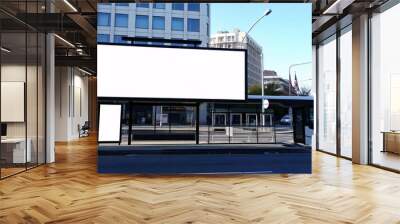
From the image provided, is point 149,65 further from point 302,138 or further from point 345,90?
point 345,90

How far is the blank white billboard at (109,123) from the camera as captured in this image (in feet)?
20.9

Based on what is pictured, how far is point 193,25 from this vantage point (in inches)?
258

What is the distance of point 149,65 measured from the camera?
6.39 meters

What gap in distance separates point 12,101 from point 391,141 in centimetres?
707

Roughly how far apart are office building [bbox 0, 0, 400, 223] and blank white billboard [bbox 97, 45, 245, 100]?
0.50 meters

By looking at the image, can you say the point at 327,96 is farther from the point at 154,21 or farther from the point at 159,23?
the point at 154,21

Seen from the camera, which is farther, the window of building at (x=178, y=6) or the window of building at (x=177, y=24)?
the window of building at (x=177, y=24)


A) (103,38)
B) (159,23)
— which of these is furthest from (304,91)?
(103,38)

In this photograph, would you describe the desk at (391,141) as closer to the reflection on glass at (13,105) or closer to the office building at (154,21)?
the office building at (154,21)

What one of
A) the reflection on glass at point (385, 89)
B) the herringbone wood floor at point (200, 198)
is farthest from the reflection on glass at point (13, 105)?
the reflection on glass at point (385, 89)

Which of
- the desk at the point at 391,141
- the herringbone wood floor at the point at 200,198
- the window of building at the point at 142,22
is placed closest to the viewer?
the herringbone wood floor at the point at 200,198

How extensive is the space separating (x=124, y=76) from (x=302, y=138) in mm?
3359

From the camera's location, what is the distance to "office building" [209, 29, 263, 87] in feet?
21.5

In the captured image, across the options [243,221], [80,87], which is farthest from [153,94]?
[80,87]
